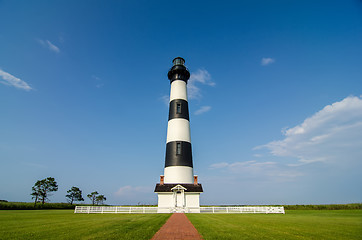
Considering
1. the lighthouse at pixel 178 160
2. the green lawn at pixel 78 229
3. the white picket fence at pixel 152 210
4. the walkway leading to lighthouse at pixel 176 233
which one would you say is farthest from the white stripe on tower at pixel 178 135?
the walkway leading to lighthouse at pixel 176 233

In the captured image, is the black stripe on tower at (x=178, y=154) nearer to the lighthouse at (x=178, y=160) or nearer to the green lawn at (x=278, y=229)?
the lighthouse at (x=178, y=160)

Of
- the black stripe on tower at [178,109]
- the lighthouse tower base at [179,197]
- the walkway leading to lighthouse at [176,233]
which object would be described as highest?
the black stripe on tower at [178,109]

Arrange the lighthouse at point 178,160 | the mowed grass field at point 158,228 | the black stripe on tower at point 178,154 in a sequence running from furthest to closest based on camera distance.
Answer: the black stripe on tower at point 178,154
the lighthouse at point 178,160
the mowed grass field at point 158,228

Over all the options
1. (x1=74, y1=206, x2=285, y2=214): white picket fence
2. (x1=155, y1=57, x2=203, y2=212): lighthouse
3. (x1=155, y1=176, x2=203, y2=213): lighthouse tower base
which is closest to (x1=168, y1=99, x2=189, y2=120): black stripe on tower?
(x1=155, y1=57, x2=203, y2=212): lighthouse

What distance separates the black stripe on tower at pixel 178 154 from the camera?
26.0m

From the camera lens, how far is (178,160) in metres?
26.0

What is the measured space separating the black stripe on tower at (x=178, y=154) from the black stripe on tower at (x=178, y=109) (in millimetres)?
3937

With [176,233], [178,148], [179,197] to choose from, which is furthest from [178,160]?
[176,233]

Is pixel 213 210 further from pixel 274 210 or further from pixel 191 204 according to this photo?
pixel 274 210

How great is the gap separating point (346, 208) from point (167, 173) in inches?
1106

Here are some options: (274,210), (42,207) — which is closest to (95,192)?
(42,207)

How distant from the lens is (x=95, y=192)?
196 feet

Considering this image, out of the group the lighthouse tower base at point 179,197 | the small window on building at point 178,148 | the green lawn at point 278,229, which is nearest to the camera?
the green lawn at point 278,229

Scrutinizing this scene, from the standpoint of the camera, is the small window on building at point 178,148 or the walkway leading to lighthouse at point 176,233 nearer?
the walkway leading to lighthouse at point 176,233
